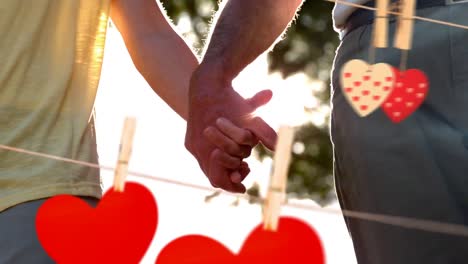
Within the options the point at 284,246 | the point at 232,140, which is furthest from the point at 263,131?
the point at 284,246

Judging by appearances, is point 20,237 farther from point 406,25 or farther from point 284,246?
point 406,25

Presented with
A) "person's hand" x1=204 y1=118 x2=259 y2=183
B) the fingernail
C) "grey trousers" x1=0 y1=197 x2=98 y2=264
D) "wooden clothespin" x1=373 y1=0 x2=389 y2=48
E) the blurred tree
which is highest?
"wooden clothespin" x1=373 y1=0 x2=389 y2=48

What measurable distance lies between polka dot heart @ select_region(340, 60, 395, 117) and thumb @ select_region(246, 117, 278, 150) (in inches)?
13.4

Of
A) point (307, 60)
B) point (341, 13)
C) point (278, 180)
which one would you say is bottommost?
point (307, 60)

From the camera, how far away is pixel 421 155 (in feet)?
6.08

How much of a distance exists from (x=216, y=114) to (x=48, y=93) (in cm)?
38

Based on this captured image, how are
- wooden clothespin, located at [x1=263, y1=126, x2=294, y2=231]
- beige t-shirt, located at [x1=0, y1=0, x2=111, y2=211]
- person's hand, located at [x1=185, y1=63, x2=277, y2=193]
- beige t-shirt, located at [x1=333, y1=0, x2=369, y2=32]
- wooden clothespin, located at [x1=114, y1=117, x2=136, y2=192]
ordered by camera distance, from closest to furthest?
wooden clothespin, located at [x1=263, y1=126, x2=294, y2=231]
wooden clothespin, located at [x1=114, y1=117, x2=136, y2=192]
beige t-shirt, located at [x1=0, y1=0, x2=111, y2=211]
beige t-shirt, located at [x1=333, y1=0, x2=369, y2=32]
person's hand, located at [x1=185, y1=63, x2=277, y2=193]

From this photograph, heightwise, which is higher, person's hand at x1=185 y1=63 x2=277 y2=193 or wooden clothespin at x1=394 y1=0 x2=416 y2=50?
wooden clothespin at x1=394 y1=0 x2=416 y2=50

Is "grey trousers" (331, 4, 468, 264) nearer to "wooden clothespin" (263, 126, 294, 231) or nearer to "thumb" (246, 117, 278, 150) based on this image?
"thumb" (246, 117, 278, 150)

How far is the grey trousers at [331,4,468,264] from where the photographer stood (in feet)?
5.99

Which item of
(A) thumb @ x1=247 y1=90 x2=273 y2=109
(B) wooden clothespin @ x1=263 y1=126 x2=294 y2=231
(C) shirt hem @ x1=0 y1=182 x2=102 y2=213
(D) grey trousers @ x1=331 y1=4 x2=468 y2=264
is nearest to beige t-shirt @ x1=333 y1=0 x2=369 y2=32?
(D) grey trousers @ x1=331 y1=4 x2=468 y2=264

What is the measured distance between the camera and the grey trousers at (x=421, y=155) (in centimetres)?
183

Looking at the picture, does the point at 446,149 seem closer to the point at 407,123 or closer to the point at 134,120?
the point at 407,123

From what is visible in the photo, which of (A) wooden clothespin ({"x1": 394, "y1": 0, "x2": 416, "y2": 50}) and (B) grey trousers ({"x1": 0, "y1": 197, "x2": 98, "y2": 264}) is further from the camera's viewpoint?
(B) grey trousers ({"x1": 0, "y1": 197, "x2": 98, "y2": 264})
